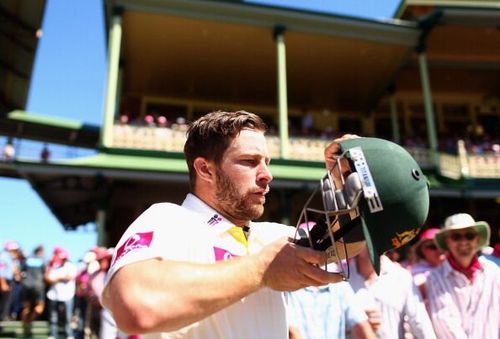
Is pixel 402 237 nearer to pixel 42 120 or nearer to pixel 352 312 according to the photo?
pixel 352 312

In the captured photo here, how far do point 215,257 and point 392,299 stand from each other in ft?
9.42

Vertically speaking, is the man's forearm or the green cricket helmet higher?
the green cricket helmet

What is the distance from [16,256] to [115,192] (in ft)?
16.6

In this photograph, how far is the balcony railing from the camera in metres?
12.5

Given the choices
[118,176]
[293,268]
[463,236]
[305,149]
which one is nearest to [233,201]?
[293,268]

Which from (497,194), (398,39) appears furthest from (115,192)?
(497,194)

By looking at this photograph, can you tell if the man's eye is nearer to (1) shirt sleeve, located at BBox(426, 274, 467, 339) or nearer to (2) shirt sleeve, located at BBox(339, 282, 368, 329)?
(2) shirt sleeve, located at BBox(339, 282, 368, 329)

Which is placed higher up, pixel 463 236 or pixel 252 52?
pixel 252 52

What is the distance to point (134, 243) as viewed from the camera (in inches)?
49.9

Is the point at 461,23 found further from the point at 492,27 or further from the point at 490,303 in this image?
the point at 490,303

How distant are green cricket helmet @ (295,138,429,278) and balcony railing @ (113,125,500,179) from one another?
11516 millimetres

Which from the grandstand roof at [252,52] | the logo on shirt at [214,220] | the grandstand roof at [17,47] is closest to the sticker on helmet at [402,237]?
the logo on shirt at [214,220]

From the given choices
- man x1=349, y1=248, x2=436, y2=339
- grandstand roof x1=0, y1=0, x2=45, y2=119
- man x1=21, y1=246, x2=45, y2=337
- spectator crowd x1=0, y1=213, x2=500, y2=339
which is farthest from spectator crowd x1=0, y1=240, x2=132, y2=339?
grandstand roof x1=0, y1=0, x2=45, y2=119

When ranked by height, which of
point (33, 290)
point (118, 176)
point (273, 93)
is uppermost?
point (273, 93)
